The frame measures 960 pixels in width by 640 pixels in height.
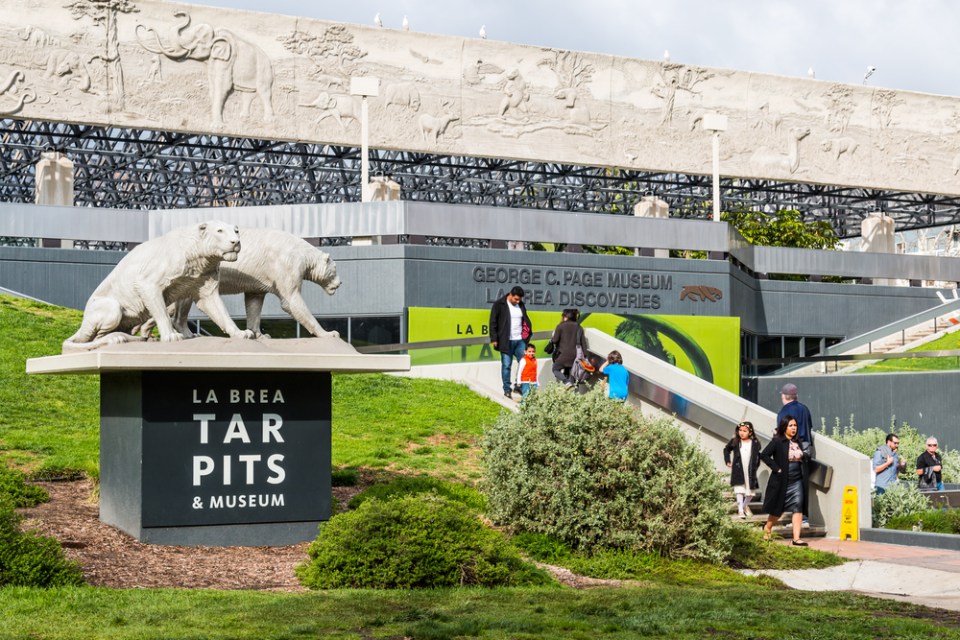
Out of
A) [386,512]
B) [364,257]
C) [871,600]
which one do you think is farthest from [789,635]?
[364,257]

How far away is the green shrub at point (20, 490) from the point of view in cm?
1292

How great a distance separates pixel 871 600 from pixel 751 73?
121 feet

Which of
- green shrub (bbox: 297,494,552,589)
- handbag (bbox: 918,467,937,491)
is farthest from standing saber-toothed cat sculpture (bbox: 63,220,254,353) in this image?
handbag (bbox: 918,467,937,491)

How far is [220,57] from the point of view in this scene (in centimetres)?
3731

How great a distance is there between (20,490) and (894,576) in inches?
352

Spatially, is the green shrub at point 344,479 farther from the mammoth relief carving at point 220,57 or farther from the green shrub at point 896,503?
the mammoth relief carving at point 220,57

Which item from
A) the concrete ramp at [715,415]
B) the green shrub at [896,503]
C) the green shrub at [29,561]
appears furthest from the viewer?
the green shrub at [896,503]

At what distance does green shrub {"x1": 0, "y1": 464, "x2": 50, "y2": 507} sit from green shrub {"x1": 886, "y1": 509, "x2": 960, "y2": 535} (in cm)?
1088

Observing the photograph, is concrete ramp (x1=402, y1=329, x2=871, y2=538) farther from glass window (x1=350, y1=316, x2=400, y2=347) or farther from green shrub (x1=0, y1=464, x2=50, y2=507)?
glass window (x1=350, y1=316, x2=400, y2=347)

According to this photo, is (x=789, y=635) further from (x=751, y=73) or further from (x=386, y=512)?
(x=751, y=73)

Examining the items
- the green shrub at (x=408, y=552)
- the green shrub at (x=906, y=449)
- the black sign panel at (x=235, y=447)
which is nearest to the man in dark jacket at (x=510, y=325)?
the green shrub at (x=906, y=449)

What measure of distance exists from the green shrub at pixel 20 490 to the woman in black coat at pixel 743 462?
8.78 metres

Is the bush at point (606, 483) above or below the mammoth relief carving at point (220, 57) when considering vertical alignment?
below

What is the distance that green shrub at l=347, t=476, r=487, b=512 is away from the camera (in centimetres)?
1417
